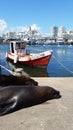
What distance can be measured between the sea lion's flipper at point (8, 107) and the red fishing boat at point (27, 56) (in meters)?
28.9

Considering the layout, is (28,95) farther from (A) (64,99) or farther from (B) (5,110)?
(A) (64,99)

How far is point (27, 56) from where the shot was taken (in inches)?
1494

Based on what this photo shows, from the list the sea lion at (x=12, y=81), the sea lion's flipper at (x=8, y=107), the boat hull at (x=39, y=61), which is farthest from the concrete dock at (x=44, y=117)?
the boat hull at (x=39, y=61)

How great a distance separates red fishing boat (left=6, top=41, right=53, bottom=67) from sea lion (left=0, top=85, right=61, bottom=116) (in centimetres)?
2815

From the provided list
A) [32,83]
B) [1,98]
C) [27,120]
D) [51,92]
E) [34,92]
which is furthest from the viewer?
[32,83]

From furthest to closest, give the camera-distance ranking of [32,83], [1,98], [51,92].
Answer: [32,83]
[51,92]
[1,98]

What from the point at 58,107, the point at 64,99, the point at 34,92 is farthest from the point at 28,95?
the point at 64,99

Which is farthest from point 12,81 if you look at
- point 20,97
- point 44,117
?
point 44,117

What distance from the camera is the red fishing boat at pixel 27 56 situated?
36938mm

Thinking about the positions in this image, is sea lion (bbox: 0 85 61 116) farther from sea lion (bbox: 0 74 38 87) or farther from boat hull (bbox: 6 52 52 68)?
boat hull (bbox: 6 52 52 68)

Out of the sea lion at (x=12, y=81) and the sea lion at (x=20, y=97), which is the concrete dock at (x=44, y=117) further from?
the sea lion at (x=12, y=81)

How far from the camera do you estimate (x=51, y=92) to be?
856cm

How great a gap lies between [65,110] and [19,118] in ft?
3.85

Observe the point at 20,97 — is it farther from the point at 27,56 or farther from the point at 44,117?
the point at 27,56
